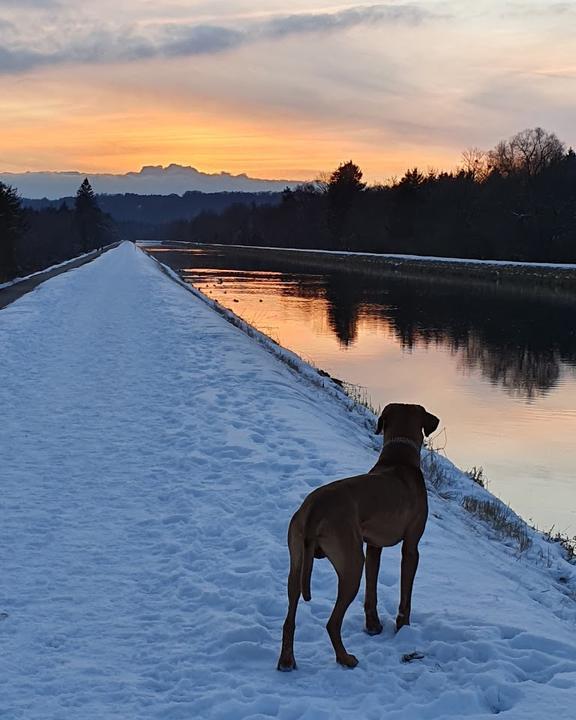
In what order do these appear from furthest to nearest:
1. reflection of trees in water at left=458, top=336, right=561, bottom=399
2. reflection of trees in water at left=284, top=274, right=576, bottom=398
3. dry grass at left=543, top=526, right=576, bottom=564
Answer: reflection of trees in water at left=284, top=274, right=576, bottom=398 < reflection of trees in water at left=458, top=336, right=561, bottom=399 < dry grass at left=543, top=526, right=576, bottom=564

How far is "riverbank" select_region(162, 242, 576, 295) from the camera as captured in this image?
4328 centimetres

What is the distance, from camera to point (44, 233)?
112 metres

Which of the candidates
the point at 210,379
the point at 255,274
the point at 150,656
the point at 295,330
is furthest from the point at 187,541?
the point at 255,274

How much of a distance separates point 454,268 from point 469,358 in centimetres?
3359

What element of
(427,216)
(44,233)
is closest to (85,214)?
(44,233)

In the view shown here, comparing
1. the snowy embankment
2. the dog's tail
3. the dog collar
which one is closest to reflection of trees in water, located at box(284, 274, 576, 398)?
the snowy embankment

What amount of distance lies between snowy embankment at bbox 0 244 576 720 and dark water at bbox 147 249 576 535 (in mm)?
2215

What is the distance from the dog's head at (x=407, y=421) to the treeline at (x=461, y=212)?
172 feet

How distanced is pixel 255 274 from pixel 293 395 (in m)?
51.1

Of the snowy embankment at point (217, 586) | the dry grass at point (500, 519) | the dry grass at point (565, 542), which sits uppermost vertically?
the snowy embankment at point (217, 586)

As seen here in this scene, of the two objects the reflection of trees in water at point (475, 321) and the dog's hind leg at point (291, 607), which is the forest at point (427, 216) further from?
the dog's hind leg at point (291, 607)

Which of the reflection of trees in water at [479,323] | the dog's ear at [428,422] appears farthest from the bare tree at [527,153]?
the dog's ear at [428,422]

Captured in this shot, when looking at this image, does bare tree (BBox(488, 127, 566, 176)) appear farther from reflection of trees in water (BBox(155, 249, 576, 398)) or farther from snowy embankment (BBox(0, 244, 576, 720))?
snowy embankment (BBox(0, 244, 576, 720))

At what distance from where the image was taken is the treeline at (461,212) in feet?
193
